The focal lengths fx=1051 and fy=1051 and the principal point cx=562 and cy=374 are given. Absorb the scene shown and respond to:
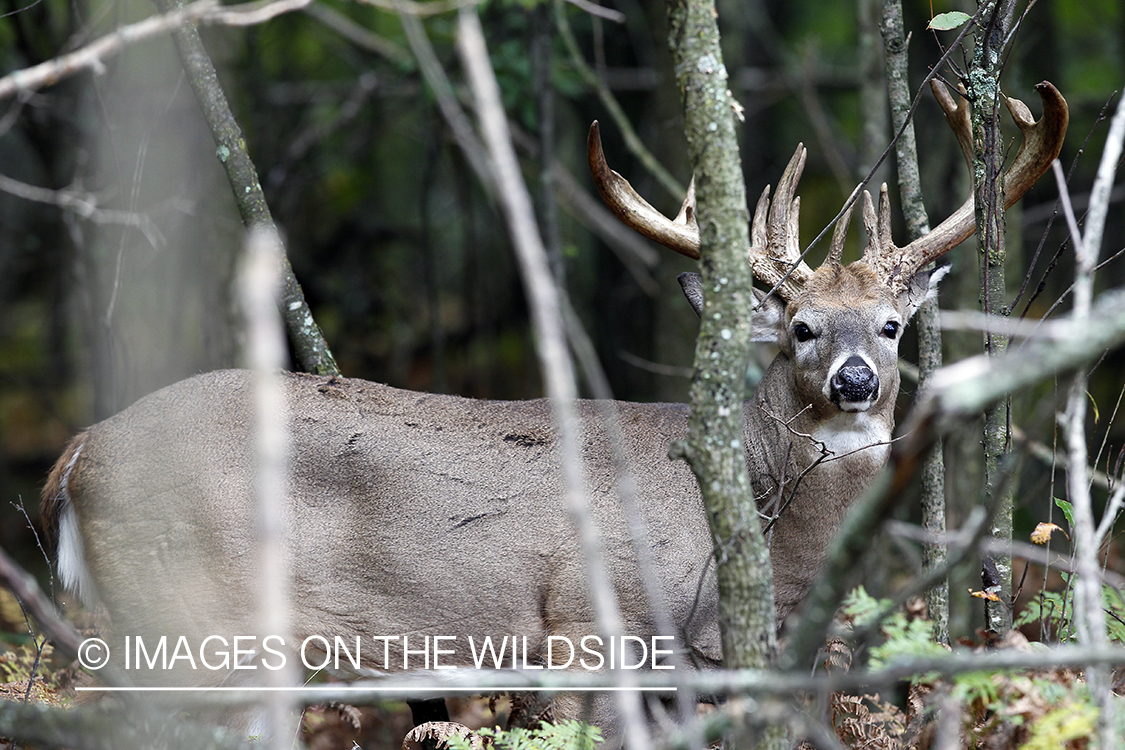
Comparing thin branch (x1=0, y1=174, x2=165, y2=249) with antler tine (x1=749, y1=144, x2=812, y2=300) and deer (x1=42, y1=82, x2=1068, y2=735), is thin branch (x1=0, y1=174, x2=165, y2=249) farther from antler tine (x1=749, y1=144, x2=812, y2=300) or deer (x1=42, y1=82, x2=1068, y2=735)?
antler tine (x1=749, y1=144, x2=812, y2=300)

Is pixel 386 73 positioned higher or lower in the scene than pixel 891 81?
higher

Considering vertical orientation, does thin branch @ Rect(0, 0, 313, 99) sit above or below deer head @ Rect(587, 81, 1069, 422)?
below

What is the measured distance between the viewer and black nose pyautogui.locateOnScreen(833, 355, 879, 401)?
4.19m

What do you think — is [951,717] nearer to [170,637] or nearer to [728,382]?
[728,382]

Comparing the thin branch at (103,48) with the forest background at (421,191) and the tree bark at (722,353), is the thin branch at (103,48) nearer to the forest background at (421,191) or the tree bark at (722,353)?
the tree bark at (722,353)

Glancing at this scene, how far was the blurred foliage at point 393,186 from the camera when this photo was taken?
273 inches

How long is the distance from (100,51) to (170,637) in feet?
9.17

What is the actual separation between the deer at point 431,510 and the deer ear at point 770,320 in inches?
6.6

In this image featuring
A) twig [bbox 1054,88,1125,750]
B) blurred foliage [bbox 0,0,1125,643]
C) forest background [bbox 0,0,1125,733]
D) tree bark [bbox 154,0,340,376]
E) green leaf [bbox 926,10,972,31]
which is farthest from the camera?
blurred foliage [bbox 0,0,1125,643]

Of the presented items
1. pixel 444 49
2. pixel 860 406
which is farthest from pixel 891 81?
pixel 444 49

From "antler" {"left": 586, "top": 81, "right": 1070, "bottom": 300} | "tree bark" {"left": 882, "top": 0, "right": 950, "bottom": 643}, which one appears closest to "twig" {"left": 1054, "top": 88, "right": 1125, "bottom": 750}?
"tree bark" {"left": 882, "top": 0, "right": 950, "bottom": 643}

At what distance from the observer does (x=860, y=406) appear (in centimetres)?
423

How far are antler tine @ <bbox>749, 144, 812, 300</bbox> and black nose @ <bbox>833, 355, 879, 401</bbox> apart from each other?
64 centimetres

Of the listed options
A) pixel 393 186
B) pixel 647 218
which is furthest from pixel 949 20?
pixel 393 186
